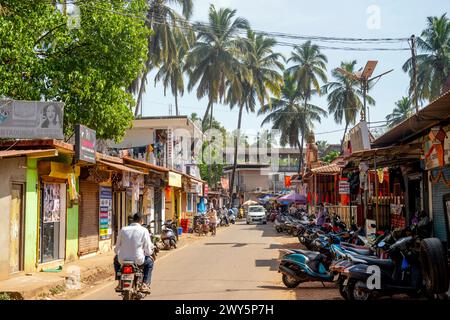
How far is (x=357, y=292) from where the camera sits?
9500 mm

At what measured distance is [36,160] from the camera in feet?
46.9

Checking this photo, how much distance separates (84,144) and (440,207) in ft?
32.4

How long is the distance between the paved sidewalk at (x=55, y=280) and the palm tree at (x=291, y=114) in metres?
46.2

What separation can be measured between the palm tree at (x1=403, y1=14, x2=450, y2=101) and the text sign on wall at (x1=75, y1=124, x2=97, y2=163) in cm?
4192

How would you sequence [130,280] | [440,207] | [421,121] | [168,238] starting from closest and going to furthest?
[130,280] < [421,121] < [440,207] < [168,238]

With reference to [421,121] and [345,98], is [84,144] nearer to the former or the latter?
[421,121]

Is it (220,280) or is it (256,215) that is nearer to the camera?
(220,280)

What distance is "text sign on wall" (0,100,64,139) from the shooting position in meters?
13.9

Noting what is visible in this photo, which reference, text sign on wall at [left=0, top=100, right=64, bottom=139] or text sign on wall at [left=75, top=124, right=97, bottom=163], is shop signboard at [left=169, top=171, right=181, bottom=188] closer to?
text sign on wall at [left=75, top=124, right=97, bottom=163]

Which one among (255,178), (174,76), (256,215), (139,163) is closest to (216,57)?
(174,76)

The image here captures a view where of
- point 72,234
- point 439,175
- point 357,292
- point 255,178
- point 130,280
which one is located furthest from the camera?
point 255,178

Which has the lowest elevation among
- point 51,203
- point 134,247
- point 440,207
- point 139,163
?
point 134,247

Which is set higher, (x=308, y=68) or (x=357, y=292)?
(x=308, y=68)
